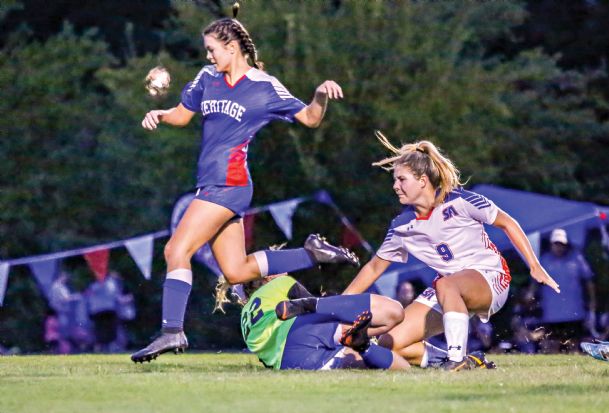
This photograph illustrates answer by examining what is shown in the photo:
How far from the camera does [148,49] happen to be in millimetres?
27781

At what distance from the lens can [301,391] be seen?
20.3 ft

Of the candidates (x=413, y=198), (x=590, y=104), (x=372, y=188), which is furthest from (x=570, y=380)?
(x=590, y=104)

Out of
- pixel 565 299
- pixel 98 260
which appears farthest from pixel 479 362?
pixel 98 260

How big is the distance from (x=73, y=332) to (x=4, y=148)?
15.2 ft

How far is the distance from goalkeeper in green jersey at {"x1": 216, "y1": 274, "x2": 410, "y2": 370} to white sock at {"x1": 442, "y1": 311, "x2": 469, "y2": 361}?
28 centimetres

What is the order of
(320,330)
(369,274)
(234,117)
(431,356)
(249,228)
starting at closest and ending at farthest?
(320,330)
(234,117)
(369,274)
(431,356)
(249,228)

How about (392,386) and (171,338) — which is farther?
(171,338)

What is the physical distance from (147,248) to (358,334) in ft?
26.5

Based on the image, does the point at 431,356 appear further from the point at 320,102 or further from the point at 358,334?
the point at 320,102

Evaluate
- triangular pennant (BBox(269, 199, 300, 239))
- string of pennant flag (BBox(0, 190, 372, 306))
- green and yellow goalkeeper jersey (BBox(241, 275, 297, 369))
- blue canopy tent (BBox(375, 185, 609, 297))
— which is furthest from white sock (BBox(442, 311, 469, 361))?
triangular pennant (BBox(269, 199, 300, 239))

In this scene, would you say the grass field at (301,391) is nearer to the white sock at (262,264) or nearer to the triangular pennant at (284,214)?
the white sock at (262,264)

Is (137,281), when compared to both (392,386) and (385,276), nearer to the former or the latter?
(385,276)

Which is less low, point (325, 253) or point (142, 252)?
point (325, 253)

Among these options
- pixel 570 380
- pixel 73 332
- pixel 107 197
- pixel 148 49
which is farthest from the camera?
pixel 148 49
